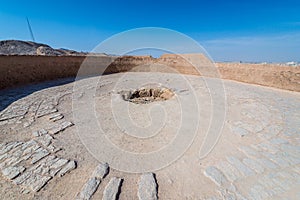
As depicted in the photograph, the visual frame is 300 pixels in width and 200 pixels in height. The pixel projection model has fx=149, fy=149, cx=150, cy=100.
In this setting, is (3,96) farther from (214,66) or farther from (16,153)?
(214,66)

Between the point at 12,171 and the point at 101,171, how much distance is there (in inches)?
52.3

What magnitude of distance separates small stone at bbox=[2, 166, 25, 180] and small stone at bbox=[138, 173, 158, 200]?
183 cm

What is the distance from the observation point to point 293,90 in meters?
7.42

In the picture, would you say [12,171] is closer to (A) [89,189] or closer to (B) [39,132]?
(B) [39,132]

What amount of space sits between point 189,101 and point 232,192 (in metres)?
3.62

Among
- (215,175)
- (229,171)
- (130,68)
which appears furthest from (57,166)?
(130,68)

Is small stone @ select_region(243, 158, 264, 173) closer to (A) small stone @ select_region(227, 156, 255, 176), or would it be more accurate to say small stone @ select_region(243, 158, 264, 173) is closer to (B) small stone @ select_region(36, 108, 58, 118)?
(A) small stone @ select_region(227, 156, 255, 176)

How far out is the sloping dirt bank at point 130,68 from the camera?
741 cm

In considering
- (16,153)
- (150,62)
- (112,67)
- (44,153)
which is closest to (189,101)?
(44,153)

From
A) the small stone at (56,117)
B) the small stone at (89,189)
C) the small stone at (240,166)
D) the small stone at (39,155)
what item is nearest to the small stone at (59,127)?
the small stone at (56,117)

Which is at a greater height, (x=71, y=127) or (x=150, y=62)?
(x=150, y=62)

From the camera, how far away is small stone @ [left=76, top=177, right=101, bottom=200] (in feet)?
6.07

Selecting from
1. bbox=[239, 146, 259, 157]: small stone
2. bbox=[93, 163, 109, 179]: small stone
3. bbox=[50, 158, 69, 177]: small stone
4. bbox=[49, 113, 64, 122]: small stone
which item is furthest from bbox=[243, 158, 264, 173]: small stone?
bbox=[49, 113, 64, 122]: small stone

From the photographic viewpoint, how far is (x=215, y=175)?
2.15 m
